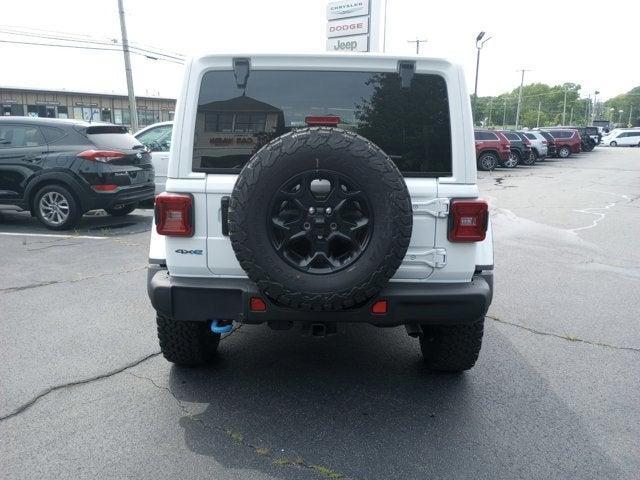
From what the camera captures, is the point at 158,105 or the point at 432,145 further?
the point at 158,105

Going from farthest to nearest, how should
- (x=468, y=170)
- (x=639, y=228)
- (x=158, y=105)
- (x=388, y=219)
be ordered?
1. (x=158, y=105)
2. (x=639, y=228)
3. (x=468, y=170)
4. (x=388, y=219)

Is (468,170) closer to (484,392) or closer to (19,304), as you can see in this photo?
(484,392)

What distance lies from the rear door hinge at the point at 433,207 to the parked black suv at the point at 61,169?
21.7 ft

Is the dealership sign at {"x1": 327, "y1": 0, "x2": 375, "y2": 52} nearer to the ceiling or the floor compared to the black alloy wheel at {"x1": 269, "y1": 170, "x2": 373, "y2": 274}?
nearer to the ceiling

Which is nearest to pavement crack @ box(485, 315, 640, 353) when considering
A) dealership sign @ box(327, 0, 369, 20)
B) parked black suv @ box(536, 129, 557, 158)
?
dealership sign @ box(327, 0, 369, 20)

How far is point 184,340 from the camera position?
346 centimetres

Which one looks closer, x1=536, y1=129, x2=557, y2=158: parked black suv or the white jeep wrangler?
the white jeep wrangler

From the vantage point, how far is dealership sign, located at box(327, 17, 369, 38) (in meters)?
15.8

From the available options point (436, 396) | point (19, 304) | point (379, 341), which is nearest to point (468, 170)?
point (436, 396)

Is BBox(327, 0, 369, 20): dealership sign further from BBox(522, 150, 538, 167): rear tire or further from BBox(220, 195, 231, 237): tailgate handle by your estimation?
BBox(220, 195, 231, 237): tailgate handle

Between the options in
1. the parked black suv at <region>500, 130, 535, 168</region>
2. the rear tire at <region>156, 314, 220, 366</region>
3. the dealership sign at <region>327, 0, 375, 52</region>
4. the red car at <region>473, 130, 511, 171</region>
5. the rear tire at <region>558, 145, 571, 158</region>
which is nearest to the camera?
the rear tire at <region>156, 314, 220, 366</region>

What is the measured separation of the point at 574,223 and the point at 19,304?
924 centimetres

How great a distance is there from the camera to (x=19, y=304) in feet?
16.3

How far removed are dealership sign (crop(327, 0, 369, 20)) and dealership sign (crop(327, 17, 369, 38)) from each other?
15 centimetres
